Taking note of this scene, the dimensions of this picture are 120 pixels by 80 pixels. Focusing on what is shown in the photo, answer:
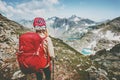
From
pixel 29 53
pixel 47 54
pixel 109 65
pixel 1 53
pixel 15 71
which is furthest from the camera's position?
pixel 109 65

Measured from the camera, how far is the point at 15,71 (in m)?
14.0

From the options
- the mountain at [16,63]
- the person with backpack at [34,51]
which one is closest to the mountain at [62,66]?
the mountain at [16,63]

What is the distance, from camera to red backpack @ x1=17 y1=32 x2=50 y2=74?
7875 millimetres

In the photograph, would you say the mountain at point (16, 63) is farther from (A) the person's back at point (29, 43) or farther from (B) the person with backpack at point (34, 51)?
(A) the person's back at point (29, 43)

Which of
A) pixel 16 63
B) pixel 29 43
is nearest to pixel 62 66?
pixel 16 63

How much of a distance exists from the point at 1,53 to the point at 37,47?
8497 millimetres

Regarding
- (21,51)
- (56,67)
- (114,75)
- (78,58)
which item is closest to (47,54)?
(21,51)

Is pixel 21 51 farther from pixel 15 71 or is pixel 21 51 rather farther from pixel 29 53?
pixel 15 71

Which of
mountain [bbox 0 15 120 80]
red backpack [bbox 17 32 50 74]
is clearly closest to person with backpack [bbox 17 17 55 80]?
red backpack [bbox 17 32 50 74]

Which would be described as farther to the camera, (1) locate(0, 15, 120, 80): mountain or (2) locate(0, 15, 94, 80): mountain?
(1) locate(0, 15, 120, 80): mountain

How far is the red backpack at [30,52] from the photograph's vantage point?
7875 mm

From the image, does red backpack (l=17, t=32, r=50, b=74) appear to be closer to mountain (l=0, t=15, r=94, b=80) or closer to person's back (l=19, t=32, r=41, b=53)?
person's back (l=19, t=32, r=41, b=53)

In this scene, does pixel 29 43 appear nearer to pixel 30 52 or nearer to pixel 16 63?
pixel 30 52

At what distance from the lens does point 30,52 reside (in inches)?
312
